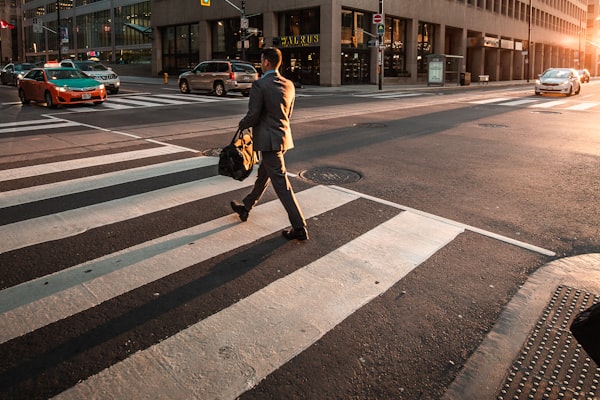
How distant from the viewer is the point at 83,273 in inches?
162

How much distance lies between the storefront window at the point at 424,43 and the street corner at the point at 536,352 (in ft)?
155

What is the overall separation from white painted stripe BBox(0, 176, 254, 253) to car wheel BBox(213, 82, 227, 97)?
19.1 m

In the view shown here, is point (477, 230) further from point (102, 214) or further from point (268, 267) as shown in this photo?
point (102, 214)

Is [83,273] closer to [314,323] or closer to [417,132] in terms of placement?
[314,323]

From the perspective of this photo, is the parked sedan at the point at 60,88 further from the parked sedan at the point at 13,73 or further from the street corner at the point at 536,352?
the street corner at the point at 536,352

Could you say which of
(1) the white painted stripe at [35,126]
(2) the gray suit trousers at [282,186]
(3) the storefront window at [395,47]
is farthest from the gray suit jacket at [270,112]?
(3) the storefront window at [395,47]

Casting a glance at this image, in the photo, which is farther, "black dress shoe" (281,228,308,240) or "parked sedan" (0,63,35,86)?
"parked sedan" (0,63,35,86)

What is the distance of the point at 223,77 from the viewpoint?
83.0ft

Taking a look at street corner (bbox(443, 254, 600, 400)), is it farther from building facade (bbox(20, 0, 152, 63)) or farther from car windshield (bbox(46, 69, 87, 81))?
building facade (bbox(20, 0, 152, 63))

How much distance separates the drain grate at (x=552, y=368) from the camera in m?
2.73

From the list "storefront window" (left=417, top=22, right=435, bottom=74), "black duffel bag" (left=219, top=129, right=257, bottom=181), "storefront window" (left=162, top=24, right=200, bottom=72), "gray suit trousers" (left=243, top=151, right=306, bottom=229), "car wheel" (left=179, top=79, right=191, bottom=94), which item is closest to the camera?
"gray suit trousers" (left=243, top=151, right=306, bottom=229)

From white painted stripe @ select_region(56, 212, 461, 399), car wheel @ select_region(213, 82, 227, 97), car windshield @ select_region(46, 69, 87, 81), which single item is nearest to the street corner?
white painted stripe @ select_region(56, 212, 461, 399)

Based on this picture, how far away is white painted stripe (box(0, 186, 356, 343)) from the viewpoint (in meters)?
3.48

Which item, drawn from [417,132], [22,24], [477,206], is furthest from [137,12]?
[477,206]
